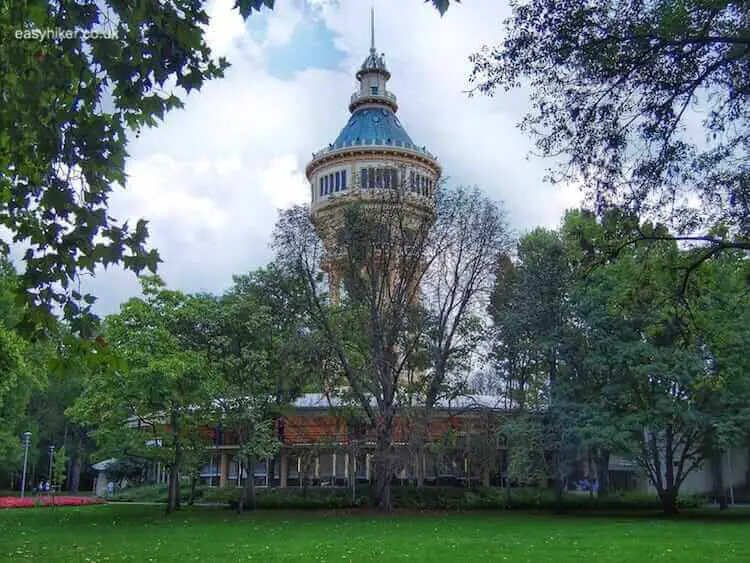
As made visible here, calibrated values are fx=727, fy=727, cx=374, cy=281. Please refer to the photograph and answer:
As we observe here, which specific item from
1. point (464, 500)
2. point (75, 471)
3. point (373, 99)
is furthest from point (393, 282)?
point (75, 471)

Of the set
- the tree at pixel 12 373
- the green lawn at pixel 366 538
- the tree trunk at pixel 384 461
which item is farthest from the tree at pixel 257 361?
the tree at pixel 12 373

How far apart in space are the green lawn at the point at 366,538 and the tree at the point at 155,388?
300cm

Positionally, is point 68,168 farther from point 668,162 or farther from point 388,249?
point 388,249

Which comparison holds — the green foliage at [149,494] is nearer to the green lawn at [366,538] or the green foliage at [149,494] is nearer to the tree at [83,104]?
the green lawn at [366,538]

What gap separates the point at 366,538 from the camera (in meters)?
20.3

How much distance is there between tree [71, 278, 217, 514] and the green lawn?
3.00 m

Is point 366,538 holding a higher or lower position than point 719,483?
lower

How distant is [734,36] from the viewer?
9.98 metres

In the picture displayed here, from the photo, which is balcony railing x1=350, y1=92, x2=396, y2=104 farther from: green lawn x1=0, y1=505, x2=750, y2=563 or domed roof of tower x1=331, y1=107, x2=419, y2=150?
green lawn x1=0, y1=505, x2=750, y2=563

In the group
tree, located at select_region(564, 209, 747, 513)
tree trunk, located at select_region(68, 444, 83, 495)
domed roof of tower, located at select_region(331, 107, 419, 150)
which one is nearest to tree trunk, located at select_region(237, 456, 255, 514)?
tree, located at select_region(564, 209, 747, 513)

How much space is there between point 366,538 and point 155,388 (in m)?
11.6

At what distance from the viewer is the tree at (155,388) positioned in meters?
27.9

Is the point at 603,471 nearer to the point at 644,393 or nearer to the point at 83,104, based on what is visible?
the point at 644,393

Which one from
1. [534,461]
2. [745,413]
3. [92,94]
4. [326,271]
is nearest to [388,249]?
[326,271]
